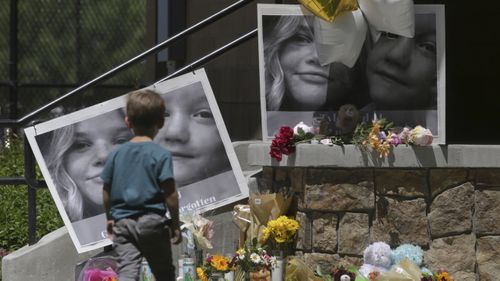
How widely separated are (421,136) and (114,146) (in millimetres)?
2094

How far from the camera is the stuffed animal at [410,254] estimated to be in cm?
702

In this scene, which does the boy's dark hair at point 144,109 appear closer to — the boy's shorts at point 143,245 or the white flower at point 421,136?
the boy's shorts at point 143,245

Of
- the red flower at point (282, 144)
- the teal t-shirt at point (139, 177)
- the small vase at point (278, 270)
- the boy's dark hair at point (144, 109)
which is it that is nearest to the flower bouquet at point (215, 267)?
the small vase at point (278, 270)

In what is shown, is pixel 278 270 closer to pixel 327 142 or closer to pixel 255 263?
pixel 255 263

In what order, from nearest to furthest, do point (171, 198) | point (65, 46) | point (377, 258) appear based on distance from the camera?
point (171, 198) → point (377, 258) → point (65, 46)

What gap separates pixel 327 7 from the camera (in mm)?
7074

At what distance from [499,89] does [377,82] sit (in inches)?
123

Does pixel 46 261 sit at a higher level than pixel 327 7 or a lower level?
lower

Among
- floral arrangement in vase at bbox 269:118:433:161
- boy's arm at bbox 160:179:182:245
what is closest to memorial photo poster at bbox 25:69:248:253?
floral arrangement in vase at bbox 269:118:433:161

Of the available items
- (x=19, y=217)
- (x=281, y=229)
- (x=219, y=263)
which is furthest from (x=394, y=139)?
(x=19, y=217)

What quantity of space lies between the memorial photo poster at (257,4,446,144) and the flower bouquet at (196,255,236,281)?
874 millimetres

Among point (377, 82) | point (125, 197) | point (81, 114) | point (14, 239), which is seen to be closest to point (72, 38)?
point (14, 239)

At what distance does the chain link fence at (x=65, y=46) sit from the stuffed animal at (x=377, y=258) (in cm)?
634

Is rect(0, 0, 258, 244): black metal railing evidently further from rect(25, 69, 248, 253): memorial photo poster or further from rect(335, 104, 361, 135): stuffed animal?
rect(335, 104, 361, 135): stuffed animal
